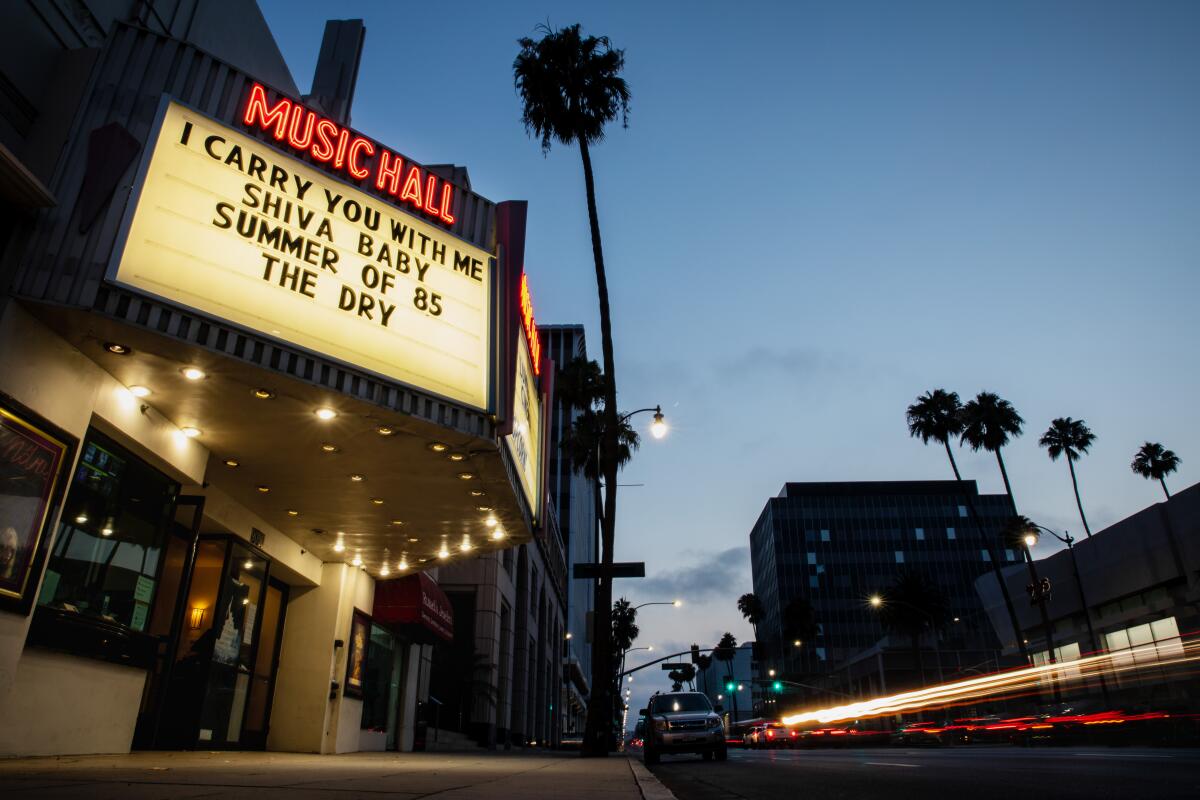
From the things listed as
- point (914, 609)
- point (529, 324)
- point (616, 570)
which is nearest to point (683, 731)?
point (616, 570)

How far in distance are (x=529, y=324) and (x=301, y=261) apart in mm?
5947

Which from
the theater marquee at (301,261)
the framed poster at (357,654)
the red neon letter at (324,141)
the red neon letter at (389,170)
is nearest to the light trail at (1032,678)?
the framed poster at (357,654)

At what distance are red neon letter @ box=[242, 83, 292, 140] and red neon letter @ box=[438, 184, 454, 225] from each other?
2412mm

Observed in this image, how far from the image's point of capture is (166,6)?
10469mm

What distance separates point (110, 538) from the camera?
9711 mm

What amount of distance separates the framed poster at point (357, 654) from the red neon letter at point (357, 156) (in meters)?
12.7

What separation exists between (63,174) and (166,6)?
4014 mm

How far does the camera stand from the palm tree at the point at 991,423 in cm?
5547

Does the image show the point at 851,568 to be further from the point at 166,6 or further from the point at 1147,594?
the point at 166,6

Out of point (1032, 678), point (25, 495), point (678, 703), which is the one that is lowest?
point (678, 703)

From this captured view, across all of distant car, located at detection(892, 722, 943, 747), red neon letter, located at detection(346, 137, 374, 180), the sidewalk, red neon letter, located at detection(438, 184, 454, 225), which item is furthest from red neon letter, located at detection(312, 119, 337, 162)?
distant car, located at detection(892, 722, 943, 747)

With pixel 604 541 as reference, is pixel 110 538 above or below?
below

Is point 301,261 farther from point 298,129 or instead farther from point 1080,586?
point 1080,586

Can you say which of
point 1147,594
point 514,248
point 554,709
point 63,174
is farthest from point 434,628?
point 554,709
